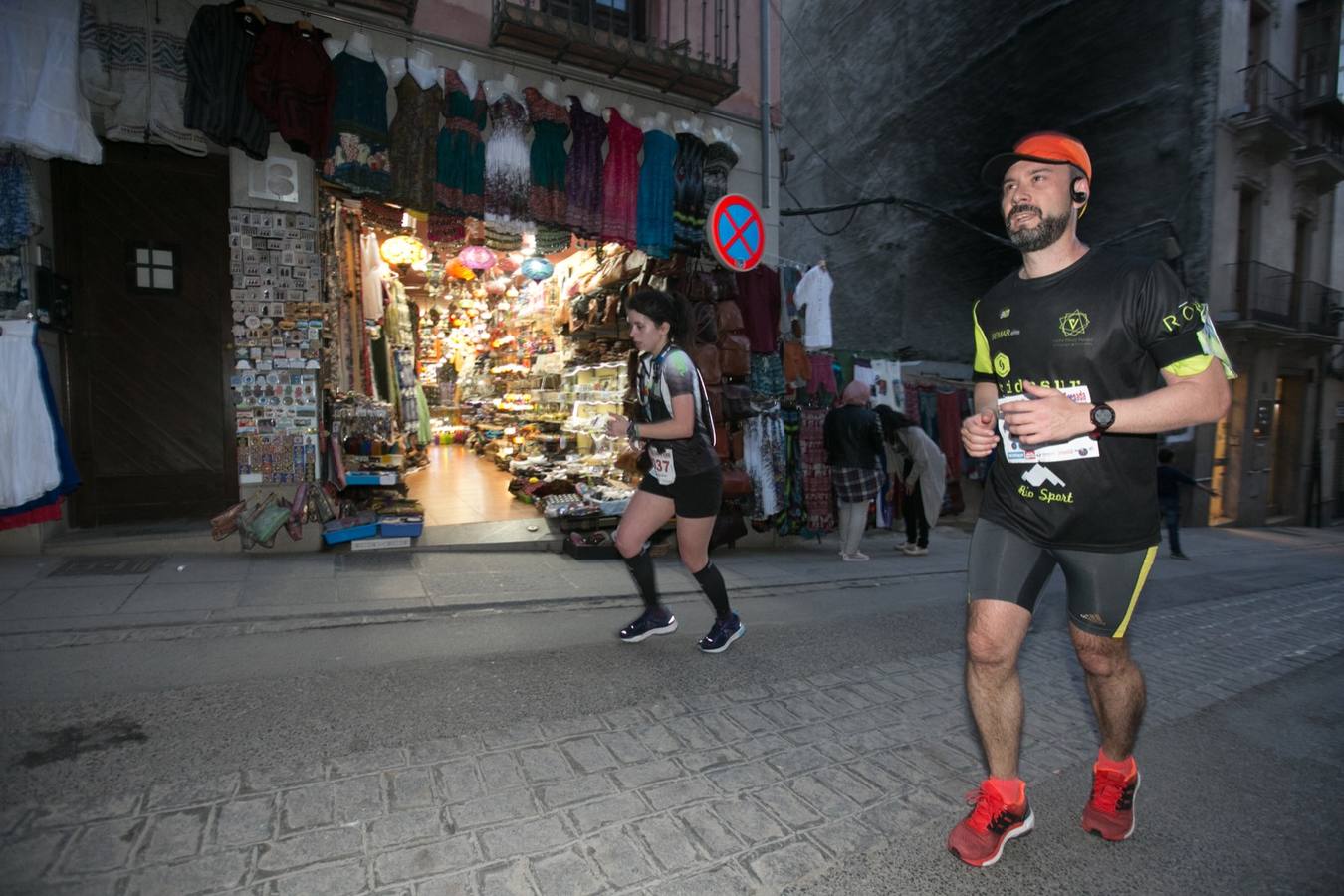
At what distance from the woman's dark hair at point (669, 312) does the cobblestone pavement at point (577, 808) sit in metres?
2.10

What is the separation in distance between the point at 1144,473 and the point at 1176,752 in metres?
1.76

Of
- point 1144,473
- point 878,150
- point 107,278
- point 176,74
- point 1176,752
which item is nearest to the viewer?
point 1144,473

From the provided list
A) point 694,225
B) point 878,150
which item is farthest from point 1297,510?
point 694,225

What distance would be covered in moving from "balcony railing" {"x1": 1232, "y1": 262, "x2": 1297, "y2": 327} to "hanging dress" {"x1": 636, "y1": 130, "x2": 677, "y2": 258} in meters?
13.4

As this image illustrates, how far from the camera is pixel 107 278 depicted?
633 cm

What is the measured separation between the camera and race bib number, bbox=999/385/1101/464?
2.11 meters

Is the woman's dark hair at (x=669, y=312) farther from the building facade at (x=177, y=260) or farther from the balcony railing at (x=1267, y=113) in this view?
the balcony railing at (x=1267, y=113)

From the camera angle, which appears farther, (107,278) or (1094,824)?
(107,278)

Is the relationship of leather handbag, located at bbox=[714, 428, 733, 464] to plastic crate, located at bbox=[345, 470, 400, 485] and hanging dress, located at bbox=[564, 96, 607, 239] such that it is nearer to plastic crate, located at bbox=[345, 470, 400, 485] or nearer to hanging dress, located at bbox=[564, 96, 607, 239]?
hanging dress, located at bbox=[564, 96, 607, 239]

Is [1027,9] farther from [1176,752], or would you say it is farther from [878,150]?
[1176,752]

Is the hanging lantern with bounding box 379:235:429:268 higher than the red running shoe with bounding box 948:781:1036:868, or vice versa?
the hanging lantern with bounding box 379:235:429:268

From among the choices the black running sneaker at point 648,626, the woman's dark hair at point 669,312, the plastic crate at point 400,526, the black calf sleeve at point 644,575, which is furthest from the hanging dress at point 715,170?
the black running sneaker at point 648,626

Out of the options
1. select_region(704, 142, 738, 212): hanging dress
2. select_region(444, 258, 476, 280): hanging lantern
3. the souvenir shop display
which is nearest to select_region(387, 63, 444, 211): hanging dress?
the souvenir shop display

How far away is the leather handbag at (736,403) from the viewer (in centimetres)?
809
